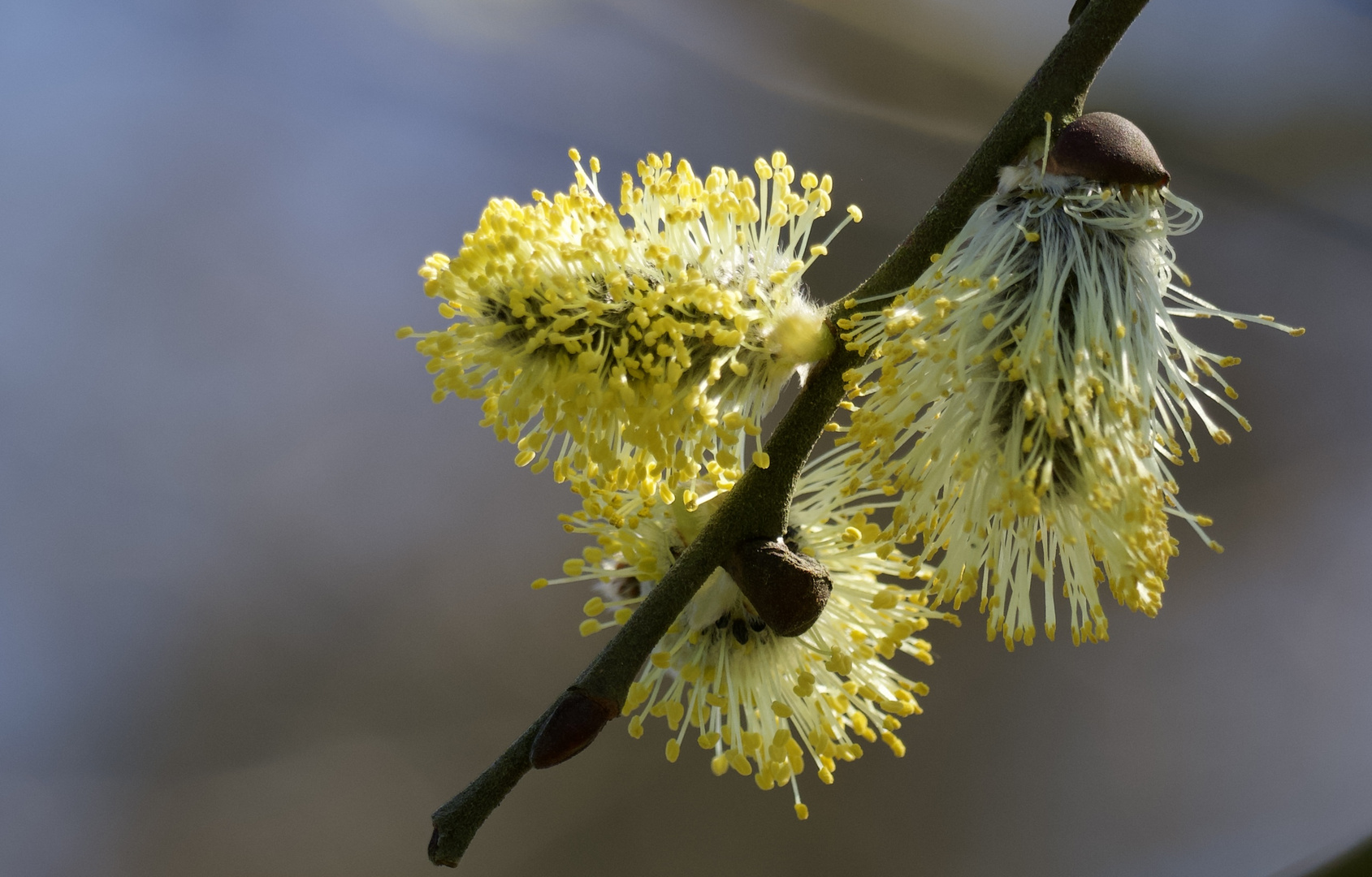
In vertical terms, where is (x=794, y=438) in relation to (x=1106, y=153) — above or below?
below

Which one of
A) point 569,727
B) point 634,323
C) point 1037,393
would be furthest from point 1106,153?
point 569,727

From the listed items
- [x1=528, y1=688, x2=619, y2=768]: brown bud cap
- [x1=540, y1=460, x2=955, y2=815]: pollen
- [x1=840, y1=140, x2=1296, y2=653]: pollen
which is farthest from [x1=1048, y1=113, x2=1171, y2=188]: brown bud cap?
[x1=528, y1=688, x2=619, y2=768]: brown bud cap

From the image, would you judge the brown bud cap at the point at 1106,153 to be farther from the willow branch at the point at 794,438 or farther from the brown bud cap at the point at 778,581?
the brown bud cap at the point at 778,581

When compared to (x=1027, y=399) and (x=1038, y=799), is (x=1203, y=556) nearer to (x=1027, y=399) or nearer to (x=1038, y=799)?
(x=1038, y=799)

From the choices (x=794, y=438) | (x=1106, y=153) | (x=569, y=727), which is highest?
(x=1106, y=153)

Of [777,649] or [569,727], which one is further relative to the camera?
[777,649]

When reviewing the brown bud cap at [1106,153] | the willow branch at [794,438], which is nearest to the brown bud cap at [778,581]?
the willow branch at [794,438]

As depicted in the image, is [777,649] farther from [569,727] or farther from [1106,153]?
[1106,153]

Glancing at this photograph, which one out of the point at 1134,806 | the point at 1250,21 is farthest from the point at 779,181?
the point at 1134,806
